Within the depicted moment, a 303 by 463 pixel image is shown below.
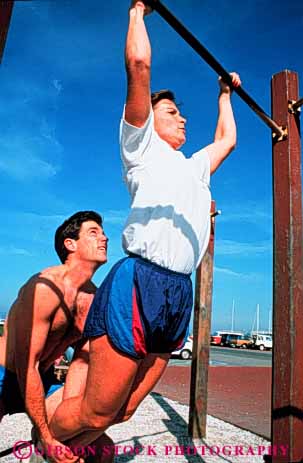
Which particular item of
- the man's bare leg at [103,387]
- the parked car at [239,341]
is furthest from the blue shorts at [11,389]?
the parked car at [239,341]

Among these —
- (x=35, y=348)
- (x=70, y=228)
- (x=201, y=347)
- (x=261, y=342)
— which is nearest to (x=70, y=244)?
(x=70, y=228)

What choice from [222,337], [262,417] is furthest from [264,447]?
[222,337]

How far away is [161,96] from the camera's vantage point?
7.01ft

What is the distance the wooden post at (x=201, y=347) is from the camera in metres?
5.66

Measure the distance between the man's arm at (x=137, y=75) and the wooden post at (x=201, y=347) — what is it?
412 cm

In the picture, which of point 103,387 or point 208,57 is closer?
point 103,387

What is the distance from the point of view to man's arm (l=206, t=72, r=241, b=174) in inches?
86.6

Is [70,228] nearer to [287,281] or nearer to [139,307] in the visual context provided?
[139,307]

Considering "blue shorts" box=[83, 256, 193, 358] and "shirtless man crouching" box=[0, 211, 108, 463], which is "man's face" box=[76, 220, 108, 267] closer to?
"shirtless man crouching" box=[0, 211, 108, 463]

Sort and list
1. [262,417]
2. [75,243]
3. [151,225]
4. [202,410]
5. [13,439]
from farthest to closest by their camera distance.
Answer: [262,417] → [202,410] → [13,439] → [75,243] → [151,225]

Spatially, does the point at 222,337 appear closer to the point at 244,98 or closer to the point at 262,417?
the point at 262,417

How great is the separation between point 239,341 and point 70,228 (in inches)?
1620

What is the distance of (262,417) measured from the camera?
7637 mm

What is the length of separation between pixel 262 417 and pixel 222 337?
119 ft
